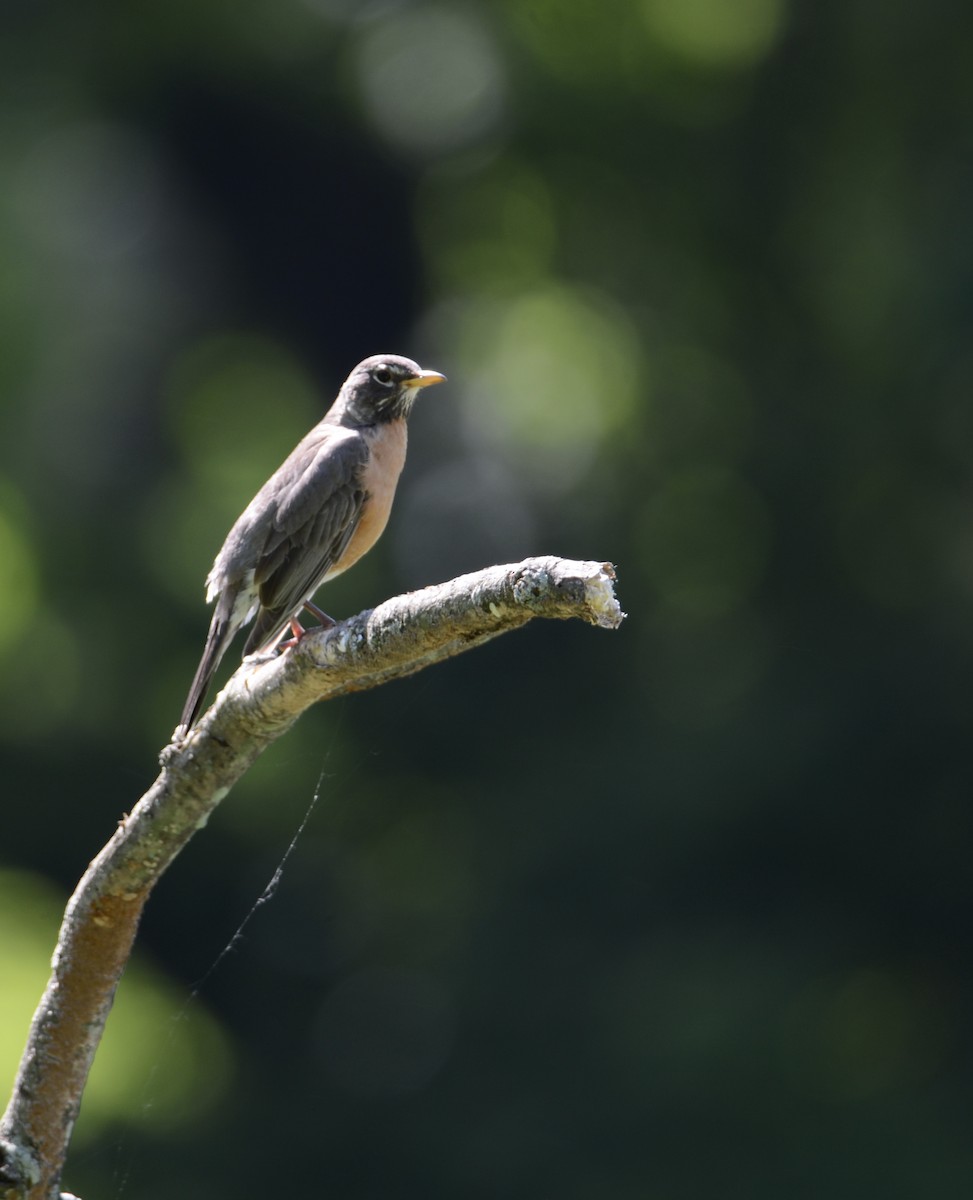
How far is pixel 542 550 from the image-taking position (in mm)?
11141

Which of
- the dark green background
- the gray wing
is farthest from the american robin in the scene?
the dark green background

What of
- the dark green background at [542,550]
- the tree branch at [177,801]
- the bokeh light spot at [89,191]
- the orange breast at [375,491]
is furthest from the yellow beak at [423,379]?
the bokeh light spot at [89,191]

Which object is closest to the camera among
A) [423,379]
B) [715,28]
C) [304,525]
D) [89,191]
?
[304,525]

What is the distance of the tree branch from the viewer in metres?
2.96

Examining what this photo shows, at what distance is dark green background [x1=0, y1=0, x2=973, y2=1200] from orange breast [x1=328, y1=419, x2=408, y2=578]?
4.73m

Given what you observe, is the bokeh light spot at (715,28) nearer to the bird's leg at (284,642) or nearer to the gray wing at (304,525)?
the gray wing at (304,525)

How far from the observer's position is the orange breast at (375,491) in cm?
537

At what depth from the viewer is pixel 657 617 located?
12.2 metres

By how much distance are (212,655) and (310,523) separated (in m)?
0.64

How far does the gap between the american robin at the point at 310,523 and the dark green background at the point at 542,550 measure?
4656mm

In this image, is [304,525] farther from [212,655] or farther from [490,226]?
[490,226]

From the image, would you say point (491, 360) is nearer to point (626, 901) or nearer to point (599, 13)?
point (599, 13)

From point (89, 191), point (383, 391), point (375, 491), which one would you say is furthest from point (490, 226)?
point (375, 491)

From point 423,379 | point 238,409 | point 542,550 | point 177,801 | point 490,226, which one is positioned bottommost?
point 177,801
